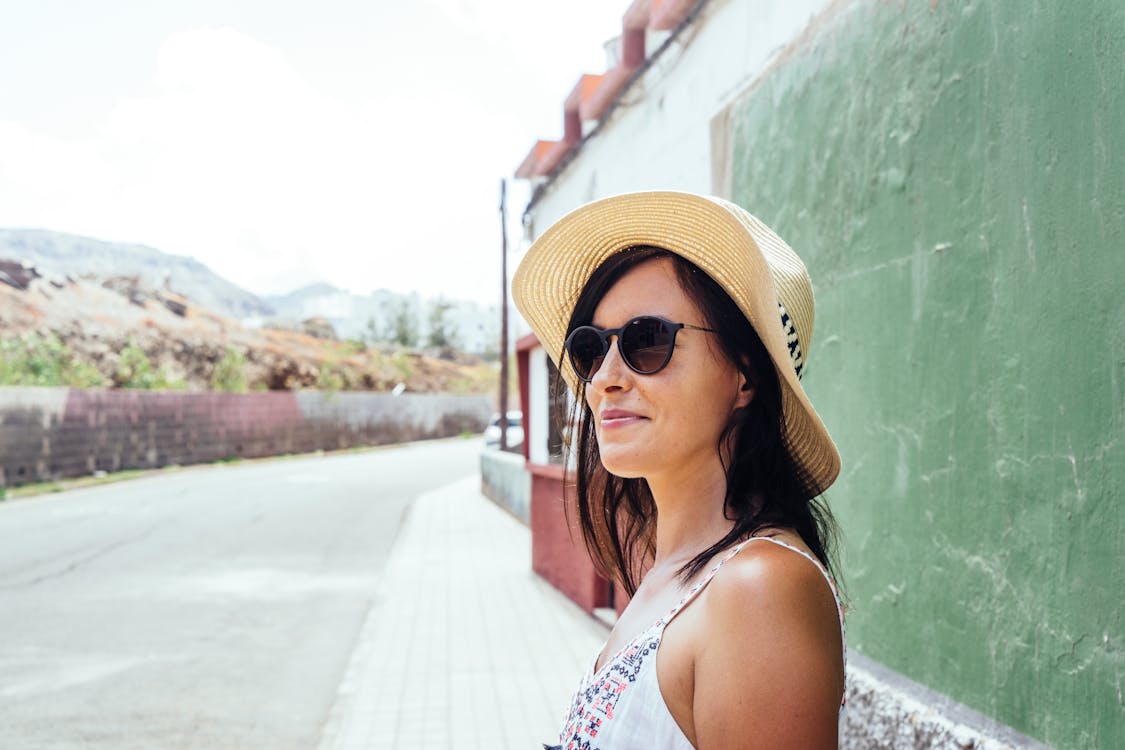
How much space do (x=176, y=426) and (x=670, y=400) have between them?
30.7 meters

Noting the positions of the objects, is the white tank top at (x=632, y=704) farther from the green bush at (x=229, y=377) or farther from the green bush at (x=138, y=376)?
the green bush at (x=229, y=377)

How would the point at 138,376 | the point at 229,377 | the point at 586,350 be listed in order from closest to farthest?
the point at 586,350 < the point at 138,376 < the point at 229,377

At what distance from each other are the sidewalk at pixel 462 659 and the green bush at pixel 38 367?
17.8 meters

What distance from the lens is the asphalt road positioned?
5.55 meters

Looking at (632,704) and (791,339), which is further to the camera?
(791,339)

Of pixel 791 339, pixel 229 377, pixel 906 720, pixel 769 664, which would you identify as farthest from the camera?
pixel 229 377

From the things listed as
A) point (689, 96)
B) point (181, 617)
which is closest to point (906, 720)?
point (689, 96)

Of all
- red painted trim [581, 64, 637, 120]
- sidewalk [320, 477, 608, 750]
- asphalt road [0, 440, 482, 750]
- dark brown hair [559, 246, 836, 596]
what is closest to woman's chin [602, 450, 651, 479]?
dark brown hair [559, 246, 836, 596]

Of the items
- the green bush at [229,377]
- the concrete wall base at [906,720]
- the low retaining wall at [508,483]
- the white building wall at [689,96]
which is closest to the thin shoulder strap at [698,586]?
the concrete wall base at [906,720]

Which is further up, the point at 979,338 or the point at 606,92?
the point at 606,92

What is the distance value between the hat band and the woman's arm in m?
0.37

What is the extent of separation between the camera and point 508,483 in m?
17.2

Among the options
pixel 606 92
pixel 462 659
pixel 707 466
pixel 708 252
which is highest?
pixel 606 92

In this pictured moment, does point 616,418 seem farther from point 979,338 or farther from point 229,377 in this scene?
point 229,377
